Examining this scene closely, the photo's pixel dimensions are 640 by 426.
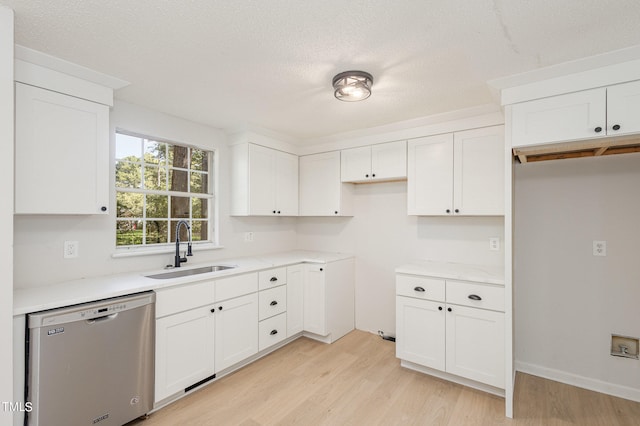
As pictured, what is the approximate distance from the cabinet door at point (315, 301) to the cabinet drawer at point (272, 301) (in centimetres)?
29

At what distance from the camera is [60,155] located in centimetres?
197

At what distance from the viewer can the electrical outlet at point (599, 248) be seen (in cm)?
240

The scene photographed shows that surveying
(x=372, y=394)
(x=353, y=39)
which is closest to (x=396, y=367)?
(x=372, y=394)

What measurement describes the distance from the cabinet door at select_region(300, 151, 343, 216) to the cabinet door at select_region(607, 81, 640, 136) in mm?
2308

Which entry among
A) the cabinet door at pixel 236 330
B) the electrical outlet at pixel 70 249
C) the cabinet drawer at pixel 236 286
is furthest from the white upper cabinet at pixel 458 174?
the electrical outlet at pixel 70 249

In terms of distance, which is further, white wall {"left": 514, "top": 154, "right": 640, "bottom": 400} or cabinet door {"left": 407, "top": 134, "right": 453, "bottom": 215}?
cabinet door {"left": 407, "top": 134, "right": 453, "bottom": 215}

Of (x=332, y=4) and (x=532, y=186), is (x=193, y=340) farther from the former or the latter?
(x=532, y=186)

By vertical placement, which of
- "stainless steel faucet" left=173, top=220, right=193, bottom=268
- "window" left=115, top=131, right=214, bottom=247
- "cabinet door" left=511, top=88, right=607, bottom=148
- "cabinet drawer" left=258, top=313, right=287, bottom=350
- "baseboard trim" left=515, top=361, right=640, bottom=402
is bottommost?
"baseboard trim" left=515, top=361, right=640, bottom=402

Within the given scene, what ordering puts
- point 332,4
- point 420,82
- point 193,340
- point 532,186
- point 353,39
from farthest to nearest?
point 532,186 → point 193,340 → point 420,82 → point 353,39 → point 332,4

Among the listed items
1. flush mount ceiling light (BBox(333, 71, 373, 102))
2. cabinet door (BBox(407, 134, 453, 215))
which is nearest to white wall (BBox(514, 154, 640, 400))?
cabinet door (BBox(407, 134, 453, 215))

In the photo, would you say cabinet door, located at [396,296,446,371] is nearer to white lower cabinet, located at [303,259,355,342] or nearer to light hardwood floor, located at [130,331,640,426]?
light hardwood floor, located at [130,331,640,426]

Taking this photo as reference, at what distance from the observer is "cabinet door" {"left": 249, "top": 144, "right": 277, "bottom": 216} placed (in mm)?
3252

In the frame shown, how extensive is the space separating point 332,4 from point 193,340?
7.73ft
